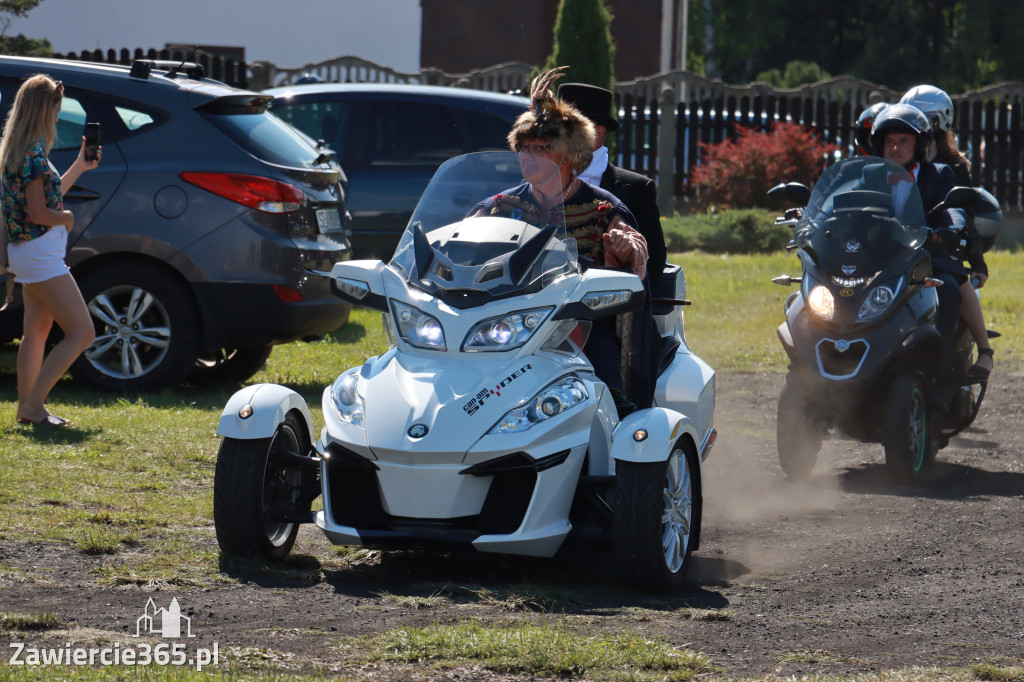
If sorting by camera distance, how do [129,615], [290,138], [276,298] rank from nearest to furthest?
[129,615] < [276,298] < [290,138]

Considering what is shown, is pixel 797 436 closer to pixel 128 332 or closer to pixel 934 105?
pixel 934 105

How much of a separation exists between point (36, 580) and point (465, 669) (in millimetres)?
1735

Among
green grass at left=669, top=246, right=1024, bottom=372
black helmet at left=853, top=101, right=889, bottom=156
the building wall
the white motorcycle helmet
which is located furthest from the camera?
the building wall

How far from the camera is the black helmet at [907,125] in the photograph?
26.1 feet

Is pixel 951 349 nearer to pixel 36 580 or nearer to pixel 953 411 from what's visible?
pixel 953 411

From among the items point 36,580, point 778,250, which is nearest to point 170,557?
point 36,580

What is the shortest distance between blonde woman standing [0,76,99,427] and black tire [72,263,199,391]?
0.89 meters

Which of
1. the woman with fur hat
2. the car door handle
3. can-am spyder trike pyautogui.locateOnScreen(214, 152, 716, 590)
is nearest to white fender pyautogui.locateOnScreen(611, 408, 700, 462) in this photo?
can-am spyder trike pyautogui.locateOnScreen(214, 152, 716, 590)

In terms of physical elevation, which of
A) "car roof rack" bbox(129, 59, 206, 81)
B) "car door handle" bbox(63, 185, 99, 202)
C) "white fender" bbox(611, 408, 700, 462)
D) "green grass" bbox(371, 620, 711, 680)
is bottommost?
"green grass" bbox(371, 620, 711, 680)

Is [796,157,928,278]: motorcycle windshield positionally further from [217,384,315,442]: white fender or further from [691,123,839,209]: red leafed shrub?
[691,123,839,209]: red leafed shrub

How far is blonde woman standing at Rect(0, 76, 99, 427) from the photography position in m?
7.55

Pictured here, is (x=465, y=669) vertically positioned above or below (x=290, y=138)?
below

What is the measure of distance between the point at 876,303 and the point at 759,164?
14895mm

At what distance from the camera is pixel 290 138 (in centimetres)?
933
